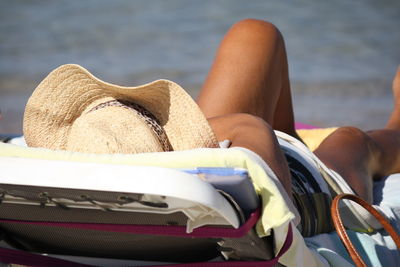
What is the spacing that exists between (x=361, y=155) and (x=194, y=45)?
16.6 ft

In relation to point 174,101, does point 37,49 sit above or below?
below

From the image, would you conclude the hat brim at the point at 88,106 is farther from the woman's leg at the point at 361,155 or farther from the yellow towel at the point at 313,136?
the yellow towel at the point at 313,136

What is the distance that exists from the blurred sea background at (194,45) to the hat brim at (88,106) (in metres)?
3.52

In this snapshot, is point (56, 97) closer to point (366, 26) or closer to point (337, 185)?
point (337, 185)

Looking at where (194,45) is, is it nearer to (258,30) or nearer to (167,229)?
(258,30)

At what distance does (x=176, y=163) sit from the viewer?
1467mm

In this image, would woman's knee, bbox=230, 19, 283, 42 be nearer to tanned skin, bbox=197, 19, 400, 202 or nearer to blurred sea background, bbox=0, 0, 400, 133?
tanned skin, bbox=197, 19, 400, 202

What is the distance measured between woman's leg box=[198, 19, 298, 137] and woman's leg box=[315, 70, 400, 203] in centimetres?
27

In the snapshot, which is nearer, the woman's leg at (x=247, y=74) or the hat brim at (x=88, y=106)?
the hat brim at (x=88, y=106)

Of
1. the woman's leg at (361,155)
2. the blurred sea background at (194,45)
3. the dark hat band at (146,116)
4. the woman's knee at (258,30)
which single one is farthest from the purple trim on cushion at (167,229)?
the blurred sea background at (194,45)

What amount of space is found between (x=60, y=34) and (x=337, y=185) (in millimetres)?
6118

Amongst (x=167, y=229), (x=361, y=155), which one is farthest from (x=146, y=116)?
(x=361, y=155)

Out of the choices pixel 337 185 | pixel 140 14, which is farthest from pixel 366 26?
pixel 337 185

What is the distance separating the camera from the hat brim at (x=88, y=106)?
6.27 feet
